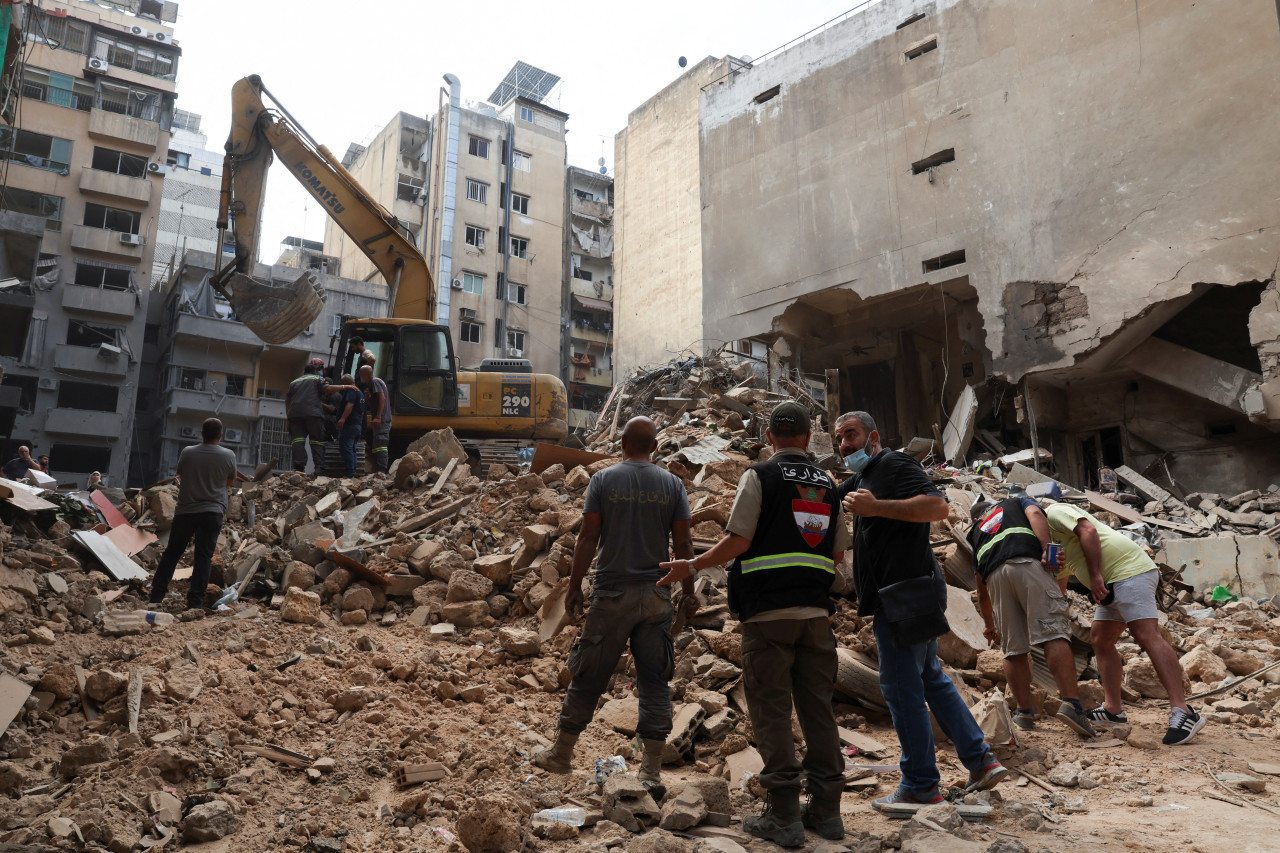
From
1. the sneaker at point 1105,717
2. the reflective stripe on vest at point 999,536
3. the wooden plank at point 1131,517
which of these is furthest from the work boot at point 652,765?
the wooden plank at point 1131,517

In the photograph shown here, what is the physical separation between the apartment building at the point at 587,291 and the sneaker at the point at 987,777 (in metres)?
31.7

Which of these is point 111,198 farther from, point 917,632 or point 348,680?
point 917,632

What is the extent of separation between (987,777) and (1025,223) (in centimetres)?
1245

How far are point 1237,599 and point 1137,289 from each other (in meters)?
5.87

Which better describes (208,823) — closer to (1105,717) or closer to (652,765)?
Result: (652,765)

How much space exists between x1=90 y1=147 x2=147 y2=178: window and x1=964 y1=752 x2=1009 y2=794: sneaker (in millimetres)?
32961

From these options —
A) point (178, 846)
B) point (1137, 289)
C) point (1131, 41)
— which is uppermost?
point (1131, 41)

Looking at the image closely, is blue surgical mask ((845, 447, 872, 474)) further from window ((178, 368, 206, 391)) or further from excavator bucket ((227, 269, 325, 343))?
window ((178, 368, 206, 391))

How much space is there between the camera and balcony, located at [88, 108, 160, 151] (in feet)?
90.0

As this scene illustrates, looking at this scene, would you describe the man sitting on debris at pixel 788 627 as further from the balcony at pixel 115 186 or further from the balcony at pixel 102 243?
the balcony at pixel 115 186

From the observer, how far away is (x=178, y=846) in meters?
3.01

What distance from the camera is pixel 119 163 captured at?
28.0 metres

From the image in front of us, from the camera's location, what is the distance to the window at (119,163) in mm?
27594

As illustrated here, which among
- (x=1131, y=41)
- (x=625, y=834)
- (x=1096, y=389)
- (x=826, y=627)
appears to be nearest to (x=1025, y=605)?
(x=826, y=627)
